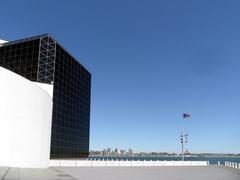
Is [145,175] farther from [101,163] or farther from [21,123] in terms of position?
[101,163]

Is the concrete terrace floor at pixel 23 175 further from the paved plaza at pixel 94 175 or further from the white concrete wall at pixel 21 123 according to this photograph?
the white concrete wall at pixel 21 123

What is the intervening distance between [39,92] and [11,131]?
5.62 m

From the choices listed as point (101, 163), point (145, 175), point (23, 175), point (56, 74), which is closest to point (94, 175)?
point (145, 175)

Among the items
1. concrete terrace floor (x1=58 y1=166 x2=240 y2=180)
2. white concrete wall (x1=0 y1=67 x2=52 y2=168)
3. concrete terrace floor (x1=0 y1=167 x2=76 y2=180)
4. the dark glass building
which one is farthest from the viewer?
the dark glass building

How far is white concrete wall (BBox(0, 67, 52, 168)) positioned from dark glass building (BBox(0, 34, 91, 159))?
25438 millimetres

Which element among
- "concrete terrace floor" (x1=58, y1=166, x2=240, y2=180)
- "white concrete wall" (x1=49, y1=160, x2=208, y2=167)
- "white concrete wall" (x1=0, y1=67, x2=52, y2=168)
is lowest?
"white concrete wall" (x1=49, y1=160, x2=208, y2=167)

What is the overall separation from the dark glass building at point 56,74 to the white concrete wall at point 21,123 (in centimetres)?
2544

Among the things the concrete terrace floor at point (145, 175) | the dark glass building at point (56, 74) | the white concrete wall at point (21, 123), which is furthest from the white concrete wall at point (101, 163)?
the dark glass building at point (56, 74)

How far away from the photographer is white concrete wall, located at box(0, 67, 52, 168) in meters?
21.9

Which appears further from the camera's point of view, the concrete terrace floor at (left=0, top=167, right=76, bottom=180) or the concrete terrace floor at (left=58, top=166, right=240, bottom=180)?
the concrete terrace floor at (left=58, top=166, right=240, bottom=180)

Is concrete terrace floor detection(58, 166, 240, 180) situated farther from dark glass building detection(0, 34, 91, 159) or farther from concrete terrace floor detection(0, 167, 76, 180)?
dark glass building detection(0, 34, 91, 159)

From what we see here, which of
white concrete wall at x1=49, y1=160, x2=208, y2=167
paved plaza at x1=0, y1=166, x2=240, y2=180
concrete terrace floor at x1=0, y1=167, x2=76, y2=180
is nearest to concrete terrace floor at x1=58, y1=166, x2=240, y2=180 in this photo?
paved plaza at x1=0, y1=166, x2=240, y2=180

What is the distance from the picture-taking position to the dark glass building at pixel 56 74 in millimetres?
55156

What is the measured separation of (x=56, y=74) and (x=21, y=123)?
3491 cm
